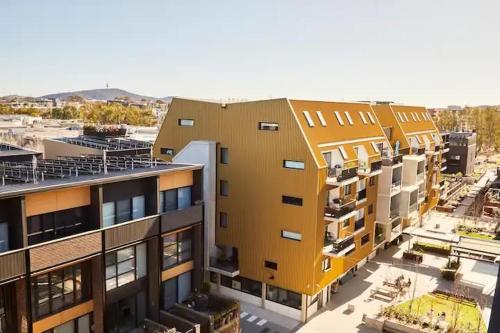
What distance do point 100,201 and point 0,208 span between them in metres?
4.96

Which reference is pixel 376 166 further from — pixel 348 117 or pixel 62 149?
pixel 62 149

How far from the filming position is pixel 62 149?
44.9 meters

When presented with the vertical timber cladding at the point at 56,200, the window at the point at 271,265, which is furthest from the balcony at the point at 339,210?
the vertical timber cladding at the point at 56,200

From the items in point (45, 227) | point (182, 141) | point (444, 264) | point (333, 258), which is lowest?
point (444, 264)

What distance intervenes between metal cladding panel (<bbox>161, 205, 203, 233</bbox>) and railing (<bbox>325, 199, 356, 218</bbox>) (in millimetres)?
8915

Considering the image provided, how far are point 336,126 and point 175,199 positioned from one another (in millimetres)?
13830

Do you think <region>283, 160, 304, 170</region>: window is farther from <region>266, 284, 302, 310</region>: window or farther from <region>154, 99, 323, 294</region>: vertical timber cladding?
<region>266, 284, 302, 310</region>: window

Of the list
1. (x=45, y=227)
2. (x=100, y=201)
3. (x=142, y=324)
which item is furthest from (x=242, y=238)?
(x=45, y=227)

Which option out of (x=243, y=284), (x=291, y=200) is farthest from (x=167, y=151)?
(x=243, y=284)

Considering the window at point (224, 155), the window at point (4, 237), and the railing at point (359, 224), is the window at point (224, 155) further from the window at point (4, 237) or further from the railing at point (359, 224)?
the window at point (4, 237)

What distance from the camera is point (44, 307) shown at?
22141 mm

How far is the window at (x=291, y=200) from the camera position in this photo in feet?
98.4

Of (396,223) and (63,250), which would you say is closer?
(63,250)

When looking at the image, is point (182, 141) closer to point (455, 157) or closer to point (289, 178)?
point (289, 178)
